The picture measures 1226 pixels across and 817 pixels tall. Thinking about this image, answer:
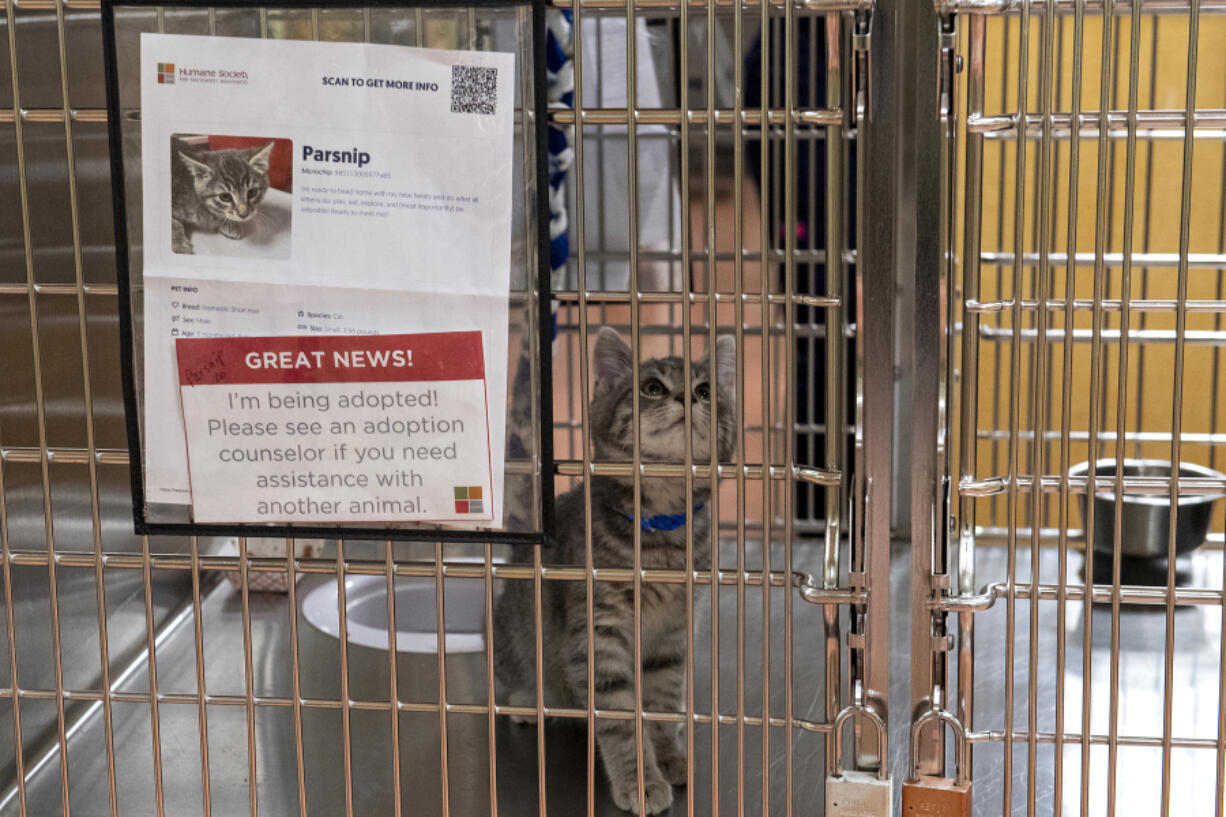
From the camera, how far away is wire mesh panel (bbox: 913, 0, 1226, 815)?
1017 mm

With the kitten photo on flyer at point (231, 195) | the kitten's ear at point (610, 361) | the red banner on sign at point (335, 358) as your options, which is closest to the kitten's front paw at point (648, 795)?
the kitten's ear at point (610, 361)

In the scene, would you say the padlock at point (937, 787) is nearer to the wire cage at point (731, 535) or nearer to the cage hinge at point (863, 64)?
the wire cage at point (731, 535)

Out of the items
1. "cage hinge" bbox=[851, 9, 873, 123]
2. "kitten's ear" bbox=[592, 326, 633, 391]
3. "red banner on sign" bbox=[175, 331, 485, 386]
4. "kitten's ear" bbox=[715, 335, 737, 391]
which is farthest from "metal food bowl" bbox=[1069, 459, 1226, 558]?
"red banner on sign" bbox=[175, 331, 485, 386]

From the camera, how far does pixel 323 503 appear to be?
1105 mm

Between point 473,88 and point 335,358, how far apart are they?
23cm

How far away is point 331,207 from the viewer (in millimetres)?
1041

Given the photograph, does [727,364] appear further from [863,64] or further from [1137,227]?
[1137,227]

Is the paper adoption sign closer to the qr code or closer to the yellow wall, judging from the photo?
the qr code

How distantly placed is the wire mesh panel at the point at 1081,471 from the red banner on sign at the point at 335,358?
1.25 feet

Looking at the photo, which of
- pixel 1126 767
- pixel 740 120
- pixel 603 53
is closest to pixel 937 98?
pixel 740 120

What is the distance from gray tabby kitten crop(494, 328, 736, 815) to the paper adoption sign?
0.41 metres

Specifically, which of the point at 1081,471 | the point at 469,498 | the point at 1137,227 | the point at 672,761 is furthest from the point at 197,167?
the point at 1137,227

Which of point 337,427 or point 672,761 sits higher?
point 337,427

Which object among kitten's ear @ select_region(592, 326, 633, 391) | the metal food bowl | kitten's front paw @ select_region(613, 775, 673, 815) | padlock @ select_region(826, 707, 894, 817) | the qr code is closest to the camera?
the qr code
